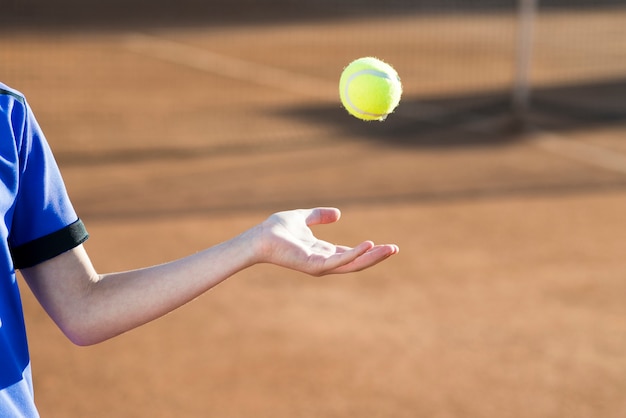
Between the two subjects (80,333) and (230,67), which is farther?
(230,67)

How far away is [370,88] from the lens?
300 cm

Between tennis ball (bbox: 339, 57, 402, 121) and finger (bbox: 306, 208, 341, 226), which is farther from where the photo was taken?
tennis ball (bbox: 339, 57, 402, 121)

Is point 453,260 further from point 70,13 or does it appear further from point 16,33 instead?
point 70,13

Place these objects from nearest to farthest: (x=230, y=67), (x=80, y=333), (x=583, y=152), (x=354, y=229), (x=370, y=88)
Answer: (x=80, y=333) < (x=370, y=88) < (x=354, y=229) < (x=583, y=152) < (x=230, y=67)

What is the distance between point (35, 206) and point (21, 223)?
0.16 ft

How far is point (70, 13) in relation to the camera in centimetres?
2555

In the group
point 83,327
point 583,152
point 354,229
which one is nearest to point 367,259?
point 83,327

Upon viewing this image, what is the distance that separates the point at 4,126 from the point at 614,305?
550cm

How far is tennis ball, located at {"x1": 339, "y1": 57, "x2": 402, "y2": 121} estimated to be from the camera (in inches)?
118

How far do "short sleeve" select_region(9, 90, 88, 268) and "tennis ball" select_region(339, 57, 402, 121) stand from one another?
109 centimetres

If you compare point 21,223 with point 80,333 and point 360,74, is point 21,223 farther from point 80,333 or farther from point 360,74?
point 360,74

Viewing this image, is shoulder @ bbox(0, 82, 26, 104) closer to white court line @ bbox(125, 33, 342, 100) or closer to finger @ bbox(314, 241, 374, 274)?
finger @ bbox(314, 241, 374, 274)

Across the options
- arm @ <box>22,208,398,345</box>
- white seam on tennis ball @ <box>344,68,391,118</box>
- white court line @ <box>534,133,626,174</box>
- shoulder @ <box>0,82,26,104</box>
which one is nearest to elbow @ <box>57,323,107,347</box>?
arm @ <box>22,208,398,345</box>

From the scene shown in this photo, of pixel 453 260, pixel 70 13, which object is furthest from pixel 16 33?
pixel 453 260
